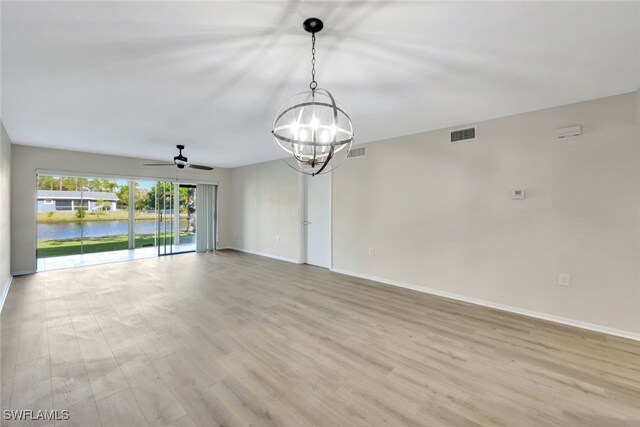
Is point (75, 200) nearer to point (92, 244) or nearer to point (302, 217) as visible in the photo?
point (92, 244)

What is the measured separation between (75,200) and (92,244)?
2469 mm

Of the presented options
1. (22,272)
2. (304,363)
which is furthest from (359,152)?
(22,272)

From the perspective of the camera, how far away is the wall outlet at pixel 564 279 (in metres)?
3.10

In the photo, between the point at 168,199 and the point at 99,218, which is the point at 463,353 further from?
the point at 99,218

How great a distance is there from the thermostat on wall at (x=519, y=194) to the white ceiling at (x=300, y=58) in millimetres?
1038

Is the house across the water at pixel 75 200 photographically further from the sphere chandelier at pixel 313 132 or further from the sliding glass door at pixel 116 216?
the sphere chandelier at pixel 313 132

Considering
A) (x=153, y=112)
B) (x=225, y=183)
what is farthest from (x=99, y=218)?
(x=153, y=112)

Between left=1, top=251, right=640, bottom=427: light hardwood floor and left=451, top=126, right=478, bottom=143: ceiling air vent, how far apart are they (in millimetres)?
2389

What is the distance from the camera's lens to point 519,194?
11.1 ft

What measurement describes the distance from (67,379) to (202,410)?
1224mm

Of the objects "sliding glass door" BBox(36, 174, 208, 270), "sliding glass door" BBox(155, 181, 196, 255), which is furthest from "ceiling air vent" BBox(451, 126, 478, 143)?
"sliding glass door" BBox(155, 181, 196, 255)

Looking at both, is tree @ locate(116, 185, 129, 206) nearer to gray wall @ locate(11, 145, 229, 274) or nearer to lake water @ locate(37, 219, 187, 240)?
lake water @ locate(37, 219, 187, 240)

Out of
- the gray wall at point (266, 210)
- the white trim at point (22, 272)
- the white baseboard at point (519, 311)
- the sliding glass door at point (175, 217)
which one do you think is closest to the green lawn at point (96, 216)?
the sliding glass door at point (175, 217)

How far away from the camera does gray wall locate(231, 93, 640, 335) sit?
9.37ft
